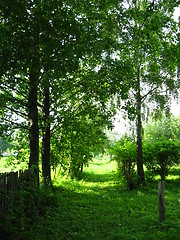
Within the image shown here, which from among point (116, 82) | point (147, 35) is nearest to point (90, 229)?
point (116, 82)

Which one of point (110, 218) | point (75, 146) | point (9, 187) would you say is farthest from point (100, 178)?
point (9, 187)

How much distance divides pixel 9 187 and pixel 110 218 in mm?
3707

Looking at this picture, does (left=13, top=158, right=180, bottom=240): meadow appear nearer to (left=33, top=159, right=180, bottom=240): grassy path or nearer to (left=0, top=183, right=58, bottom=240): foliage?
(left=33, top=159, right=180, bottom=240): grassy path

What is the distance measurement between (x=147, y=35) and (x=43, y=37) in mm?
2504

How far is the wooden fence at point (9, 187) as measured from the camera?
5355 millimetres

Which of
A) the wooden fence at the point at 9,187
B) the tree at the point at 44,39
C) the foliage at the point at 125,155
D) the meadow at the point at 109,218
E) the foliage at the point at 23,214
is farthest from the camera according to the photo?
the foliage at the point at 125,155

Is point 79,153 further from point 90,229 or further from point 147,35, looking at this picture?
point 147,35

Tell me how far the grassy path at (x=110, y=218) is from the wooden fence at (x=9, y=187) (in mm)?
1059

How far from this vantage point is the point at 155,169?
1483 cm

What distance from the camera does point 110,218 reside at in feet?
26.1

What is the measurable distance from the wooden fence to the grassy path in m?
1.06

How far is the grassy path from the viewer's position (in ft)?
19.9

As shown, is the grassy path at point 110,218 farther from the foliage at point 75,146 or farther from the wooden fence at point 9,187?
the foliage at point 75,146

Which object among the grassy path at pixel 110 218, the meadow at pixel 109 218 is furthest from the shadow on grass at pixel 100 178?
the grassy path at pixel 110 218
